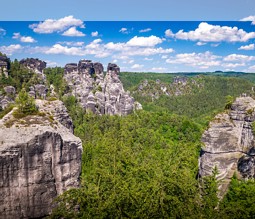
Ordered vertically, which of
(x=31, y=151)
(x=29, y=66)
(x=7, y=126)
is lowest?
(x=31, y=151)

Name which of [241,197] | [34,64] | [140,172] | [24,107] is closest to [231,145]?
[241,197]

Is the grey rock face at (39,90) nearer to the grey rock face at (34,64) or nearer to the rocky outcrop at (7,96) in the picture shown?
the rocky outcrop at (7,96)

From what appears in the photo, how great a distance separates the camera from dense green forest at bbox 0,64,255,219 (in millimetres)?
19719

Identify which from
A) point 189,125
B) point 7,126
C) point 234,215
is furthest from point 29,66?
point 234,215

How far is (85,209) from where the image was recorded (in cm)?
2055

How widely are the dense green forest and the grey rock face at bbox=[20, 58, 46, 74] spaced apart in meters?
4.46

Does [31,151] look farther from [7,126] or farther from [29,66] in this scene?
[29,66]

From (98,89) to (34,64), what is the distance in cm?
2564

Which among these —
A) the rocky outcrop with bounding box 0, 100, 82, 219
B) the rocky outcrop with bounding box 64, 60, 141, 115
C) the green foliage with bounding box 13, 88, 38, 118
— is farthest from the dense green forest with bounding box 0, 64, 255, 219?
the green foliage with bounding box 13, 88, 38, 118

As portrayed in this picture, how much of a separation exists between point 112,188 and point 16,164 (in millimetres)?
9247

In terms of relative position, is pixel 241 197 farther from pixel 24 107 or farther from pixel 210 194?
pixel 24 107

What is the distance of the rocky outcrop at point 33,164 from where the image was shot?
24.6 metres

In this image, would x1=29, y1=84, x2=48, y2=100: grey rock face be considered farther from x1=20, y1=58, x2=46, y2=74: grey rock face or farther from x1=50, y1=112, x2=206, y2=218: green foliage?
x1=50, y1=112, x2=206, y2=218: green foliage

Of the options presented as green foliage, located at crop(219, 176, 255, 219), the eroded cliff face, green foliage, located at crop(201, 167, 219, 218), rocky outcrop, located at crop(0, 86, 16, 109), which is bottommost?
green foliage, located at crop(219, 176, 255, 219)
